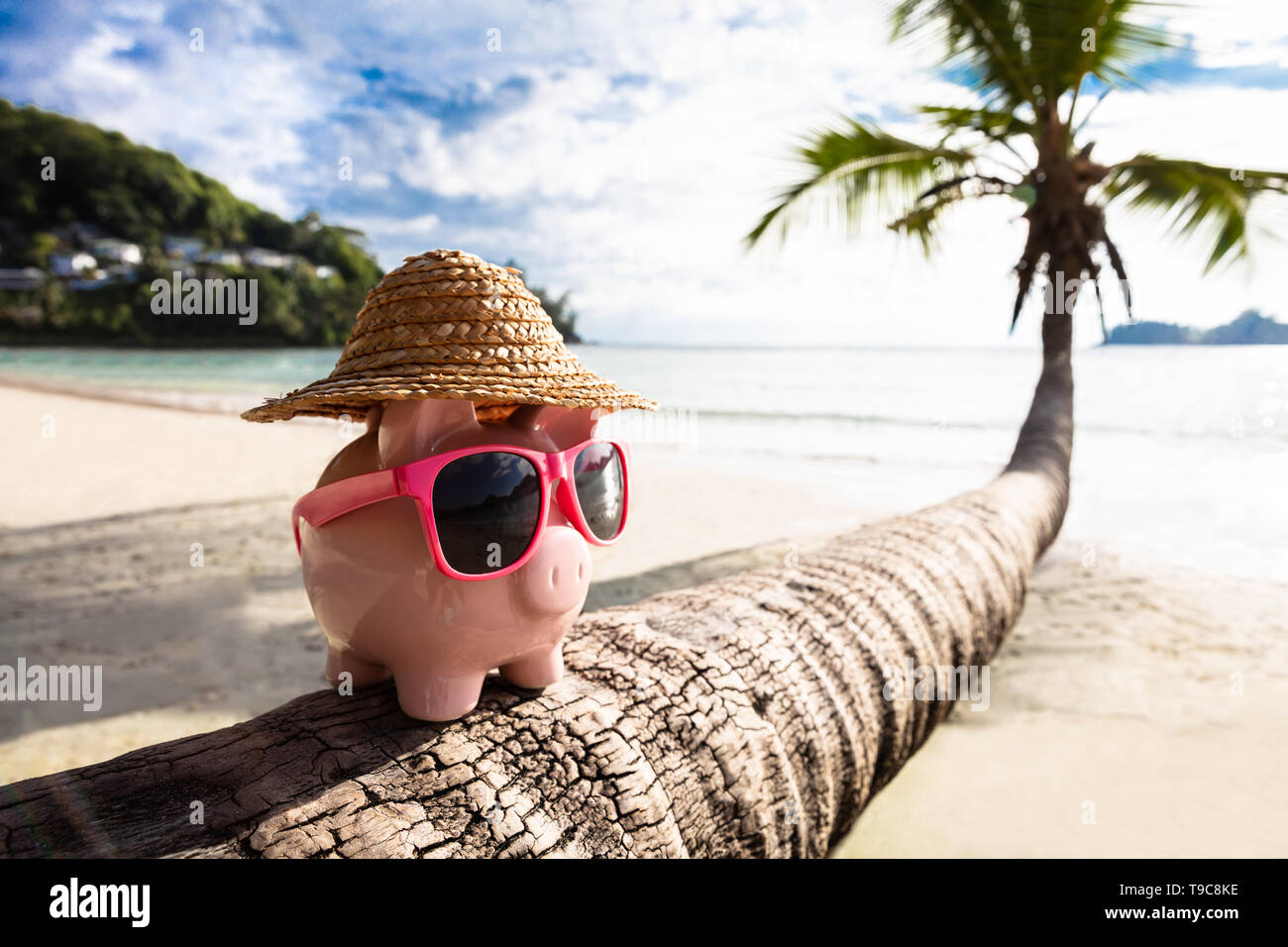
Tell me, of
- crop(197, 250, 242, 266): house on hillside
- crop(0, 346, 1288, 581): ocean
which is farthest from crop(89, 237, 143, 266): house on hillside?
crop(0, 346, 1288, 581): ocean

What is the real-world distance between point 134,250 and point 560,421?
9250 cm

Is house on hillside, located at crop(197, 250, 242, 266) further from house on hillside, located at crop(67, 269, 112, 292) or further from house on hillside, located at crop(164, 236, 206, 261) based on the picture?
house on hillside, located at crop(67, 269, 112, 292)

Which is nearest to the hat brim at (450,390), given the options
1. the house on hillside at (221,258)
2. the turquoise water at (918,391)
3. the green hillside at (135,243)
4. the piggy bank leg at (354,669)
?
the piggy bank leg at (354,669)

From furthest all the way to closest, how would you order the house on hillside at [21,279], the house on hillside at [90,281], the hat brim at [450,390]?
1. the house on hillside at [90,281]
2. the house on hillside at [21,279]
3. the hat brim at [450,390]

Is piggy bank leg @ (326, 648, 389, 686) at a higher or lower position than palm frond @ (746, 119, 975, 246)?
lower

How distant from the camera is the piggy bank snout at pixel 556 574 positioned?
4.40 ft

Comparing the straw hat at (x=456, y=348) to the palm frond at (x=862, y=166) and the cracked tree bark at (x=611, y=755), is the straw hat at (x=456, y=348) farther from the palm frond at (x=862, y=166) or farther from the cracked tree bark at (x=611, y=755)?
the palm frond at (x=862, y=166)

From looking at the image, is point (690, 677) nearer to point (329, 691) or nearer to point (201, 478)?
point (329, 691)

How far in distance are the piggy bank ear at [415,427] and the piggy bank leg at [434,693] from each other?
402mm

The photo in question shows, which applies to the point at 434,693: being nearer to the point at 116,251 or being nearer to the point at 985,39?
the point at 985,39

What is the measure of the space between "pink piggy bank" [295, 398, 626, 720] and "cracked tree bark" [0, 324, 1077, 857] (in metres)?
0.15

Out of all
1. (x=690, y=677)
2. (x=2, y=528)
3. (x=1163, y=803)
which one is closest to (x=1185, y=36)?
(x=1163, y=803)

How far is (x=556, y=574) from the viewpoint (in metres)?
1.37

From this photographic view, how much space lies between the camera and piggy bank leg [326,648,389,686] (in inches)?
57.2
